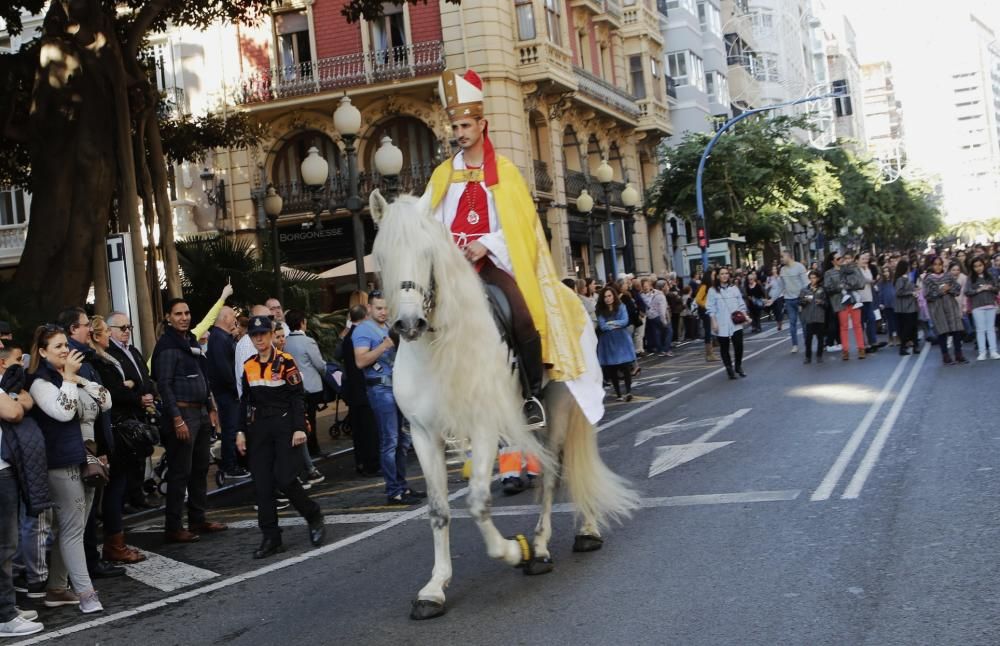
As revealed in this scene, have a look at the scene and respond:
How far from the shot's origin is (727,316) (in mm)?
19594

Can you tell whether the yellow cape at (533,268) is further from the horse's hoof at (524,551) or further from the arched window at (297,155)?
the arched window at (297,155)

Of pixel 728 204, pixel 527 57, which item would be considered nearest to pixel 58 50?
pixel 527 57

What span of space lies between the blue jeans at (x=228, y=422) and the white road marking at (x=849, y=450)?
6.89m

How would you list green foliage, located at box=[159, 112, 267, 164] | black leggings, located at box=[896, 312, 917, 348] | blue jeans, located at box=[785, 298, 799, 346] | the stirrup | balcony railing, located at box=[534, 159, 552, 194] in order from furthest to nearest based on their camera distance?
balcony railing, located at box=[534, 159, 552, 194] → blue jeans, located at box=[785, 298, 799, 346] → green foliage, located at box=[159, 112, 267, 164] → black leggings, located at box=[896, 312, 917, 348] → the stirrup

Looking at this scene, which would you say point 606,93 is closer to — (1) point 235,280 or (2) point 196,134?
(2) point 196,134

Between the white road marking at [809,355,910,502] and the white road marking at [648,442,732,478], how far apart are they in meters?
1.28

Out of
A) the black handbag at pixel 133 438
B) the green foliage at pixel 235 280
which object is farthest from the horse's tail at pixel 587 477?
the green foliage at pixel 235 280

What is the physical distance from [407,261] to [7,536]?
3.18 meters

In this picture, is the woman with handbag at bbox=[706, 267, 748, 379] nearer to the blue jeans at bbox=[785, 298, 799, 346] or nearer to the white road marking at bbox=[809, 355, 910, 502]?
the white road marking at bbox=[809, 355, 910, 502]

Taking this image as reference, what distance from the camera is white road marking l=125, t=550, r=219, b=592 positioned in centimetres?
838

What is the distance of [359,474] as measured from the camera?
44.4 ft

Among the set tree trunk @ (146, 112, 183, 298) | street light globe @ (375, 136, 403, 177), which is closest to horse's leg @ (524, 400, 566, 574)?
street light globe @ (375, 136, 403, 177)

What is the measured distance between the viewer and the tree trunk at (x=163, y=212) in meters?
18.1

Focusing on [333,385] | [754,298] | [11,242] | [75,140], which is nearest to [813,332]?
[333,385]
